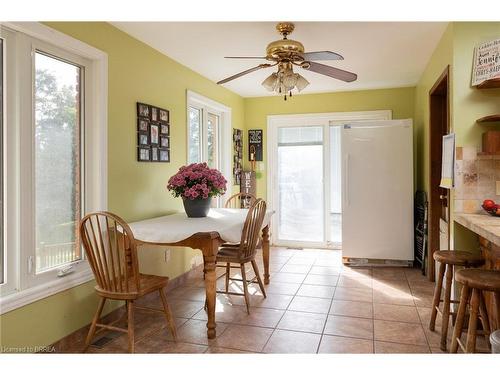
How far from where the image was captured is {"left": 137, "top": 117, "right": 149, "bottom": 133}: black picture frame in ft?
10.6

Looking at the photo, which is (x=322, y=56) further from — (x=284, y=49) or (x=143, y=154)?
(x=143, y=154)

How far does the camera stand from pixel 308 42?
337 cm

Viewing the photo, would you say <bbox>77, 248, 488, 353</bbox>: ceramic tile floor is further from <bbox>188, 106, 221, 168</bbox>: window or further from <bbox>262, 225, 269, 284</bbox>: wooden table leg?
<bbox>188, 106, 221, 168</bbox>: window

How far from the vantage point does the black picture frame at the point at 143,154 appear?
10.7ft

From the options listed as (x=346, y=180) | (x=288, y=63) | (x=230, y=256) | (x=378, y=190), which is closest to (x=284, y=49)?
(x=288, y=63)

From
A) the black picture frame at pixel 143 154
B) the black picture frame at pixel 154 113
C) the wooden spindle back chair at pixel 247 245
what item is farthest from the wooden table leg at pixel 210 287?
the black picture frame at pixel 154 113

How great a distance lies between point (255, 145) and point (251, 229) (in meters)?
2.87

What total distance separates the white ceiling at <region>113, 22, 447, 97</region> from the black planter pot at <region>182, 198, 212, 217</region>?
141 cm

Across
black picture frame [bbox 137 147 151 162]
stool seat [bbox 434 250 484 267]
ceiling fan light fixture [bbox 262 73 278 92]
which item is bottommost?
stool seat [bbox 434 250 484 267]

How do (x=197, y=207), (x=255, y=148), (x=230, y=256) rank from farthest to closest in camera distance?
(x=255, y=148) → (x=197, y=207) → (x=230, y=256)

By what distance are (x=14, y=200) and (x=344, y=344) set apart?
2.23 meters

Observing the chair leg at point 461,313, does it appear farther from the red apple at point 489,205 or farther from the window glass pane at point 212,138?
the window glass pane at point 212,138

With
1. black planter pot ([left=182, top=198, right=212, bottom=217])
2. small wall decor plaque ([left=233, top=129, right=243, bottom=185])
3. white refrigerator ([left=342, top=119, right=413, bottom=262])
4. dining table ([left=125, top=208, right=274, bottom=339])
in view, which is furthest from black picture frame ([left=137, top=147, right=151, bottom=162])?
white refrigerator ([left=342, top=119, right=413, bottom=262])
